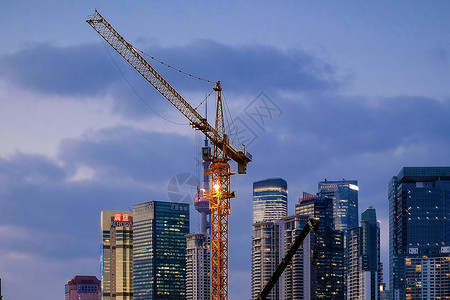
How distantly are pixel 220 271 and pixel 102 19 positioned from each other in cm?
4708

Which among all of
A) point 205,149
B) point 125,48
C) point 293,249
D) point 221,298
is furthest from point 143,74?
point 293,249

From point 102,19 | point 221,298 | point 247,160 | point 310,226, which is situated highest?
point 102,19

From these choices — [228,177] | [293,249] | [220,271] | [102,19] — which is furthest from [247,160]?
[293,249]

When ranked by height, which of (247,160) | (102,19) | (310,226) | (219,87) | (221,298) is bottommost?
(221,298)

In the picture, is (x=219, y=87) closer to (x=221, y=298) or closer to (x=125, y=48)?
(x=125, y=48)

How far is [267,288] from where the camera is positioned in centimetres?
11794

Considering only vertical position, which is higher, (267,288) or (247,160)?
(247,160)

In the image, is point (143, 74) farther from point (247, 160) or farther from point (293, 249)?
point (293, 249)

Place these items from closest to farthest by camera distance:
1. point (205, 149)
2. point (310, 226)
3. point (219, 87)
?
point (310, 226) < point (205, 149) < point (219, 87)

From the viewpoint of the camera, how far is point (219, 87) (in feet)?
551

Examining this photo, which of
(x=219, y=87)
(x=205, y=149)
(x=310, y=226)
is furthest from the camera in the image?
(x=219, y=87)

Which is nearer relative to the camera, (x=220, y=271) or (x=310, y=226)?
(x=310, y=226)

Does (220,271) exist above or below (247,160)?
below

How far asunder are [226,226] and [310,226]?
161 ft
